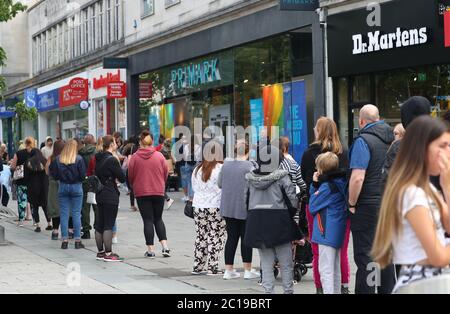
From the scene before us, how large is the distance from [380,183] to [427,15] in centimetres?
919

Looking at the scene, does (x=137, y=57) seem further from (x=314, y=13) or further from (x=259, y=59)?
(x=314, y=13)

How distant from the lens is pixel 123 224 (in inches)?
701

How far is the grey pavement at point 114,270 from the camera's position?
9859mm

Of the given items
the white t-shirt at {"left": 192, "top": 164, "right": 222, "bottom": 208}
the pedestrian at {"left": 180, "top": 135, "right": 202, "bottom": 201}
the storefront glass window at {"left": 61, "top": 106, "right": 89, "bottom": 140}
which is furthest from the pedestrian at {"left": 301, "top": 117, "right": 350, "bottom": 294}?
the storefront glass window at {"left": 61, "top": 106, "right": 89, "bottom": 140}

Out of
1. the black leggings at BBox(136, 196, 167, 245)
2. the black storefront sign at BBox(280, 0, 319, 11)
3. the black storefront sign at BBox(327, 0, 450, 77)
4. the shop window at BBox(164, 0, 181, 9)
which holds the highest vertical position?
the shop window at BBox(164, 0, 181, 9)

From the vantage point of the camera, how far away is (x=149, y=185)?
12.5 m

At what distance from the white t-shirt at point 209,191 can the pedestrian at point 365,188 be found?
130 inches

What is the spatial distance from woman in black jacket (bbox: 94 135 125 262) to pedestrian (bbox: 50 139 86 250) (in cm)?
132

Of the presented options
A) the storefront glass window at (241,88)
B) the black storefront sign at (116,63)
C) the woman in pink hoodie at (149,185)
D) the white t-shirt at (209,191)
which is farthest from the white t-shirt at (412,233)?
the black storefront sign at (116,63)

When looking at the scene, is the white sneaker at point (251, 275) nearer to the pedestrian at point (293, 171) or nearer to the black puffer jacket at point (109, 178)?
the pedestrian at point (293, 171)

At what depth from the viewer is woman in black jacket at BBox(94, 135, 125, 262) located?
41.0ft

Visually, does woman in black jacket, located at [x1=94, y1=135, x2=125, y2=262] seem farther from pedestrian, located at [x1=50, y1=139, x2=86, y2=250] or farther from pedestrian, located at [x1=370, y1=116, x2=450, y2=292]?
pedestrian, located at [x1=370, y1=116, x2=450, y2=292]

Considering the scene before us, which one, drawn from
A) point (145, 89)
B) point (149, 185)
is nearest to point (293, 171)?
point (149, 185)
